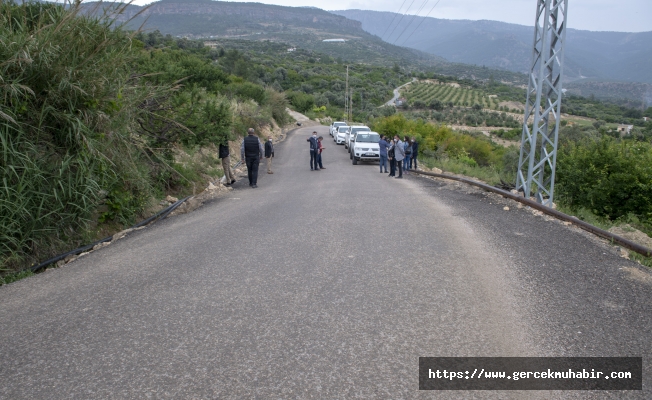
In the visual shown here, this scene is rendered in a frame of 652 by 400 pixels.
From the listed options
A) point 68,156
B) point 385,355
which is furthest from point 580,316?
point 68,156

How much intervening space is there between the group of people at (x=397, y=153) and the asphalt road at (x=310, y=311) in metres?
11.6

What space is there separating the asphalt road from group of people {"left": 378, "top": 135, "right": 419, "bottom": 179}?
37.9 ft

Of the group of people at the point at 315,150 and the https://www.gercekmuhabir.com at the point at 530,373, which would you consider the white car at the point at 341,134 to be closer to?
the group of people at the point at 315,150

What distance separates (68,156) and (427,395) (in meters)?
6.40

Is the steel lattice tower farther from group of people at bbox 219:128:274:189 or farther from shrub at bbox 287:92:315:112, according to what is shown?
shrub at bbox 287:92:315:112

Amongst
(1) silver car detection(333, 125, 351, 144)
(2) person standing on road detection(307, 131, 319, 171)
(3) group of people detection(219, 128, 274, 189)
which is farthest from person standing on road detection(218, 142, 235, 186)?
(1) silver car detection(333, 125, 351, 144)

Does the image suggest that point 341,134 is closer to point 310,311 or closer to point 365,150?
point 365,150

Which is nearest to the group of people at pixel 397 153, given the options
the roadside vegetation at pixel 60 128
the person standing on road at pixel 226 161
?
the person standing on road at pixel 226 161

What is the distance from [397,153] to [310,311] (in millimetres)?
15964

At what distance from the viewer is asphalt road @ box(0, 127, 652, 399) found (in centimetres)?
384

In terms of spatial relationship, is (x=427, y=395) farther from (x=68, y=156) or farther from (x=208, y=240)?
(x=68, y=156)

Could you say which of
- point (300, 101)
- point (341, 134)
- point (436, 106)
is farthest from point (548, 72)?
point (436, 106)

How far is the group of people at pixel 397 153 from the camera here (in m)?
20.5

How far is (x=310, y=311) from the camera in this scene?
5078 mm
